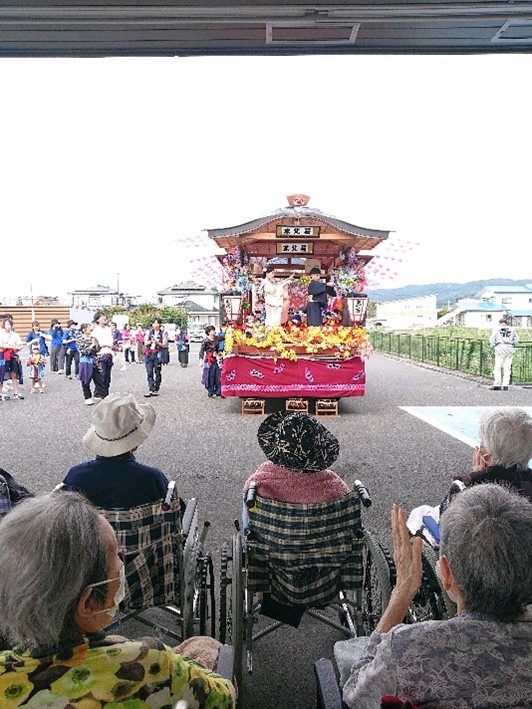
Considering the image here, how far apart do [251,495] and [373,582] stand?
62 centimetres

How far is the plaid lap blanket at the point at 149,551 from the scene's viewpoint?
79.1 inches

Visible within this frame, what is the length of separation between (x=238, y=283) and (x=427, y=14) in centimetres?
734

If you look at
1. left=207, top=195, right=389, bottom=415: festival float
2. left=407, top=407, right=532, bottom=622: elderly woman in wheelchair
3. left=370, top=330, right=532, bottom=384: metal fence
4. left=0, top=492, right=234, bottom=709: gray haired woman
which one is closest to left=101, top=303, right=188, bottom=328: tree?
left=370, top=330, right=532, bottom=384: metal fence

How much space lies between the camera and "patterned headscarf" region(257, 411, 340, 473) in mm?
2131

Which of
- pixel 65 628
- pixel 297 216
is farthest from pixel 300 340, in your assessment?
pixel 65 628

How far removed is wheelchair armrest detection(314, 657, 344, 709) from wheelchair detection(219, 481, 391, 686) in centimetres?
68

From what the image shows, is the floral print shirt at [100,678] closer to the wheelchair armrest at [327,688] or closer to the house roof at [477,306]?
the wheelchair armrest at [327,688]

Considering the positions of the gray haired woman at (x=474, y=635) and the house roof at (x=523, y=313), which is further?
the house roof at (x=523, y=313)

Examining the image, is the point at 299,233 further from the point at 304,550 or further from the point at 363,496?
the point at 304,550

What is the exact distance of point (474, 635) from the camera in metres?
1.12

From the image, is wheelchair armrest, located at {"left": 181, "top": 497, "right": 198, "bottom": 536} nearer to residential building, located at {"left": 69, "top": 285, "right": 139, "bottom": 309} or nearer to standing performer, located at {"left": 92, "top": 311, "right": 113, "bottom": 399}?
standing performer, located at {"left": 92, "top": 311, "right": 113, "bottom": 399}

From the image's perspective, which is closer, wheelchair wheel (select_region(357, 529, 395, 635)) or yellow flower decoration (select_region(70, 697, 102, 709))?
yellow flower decoration (select_region(70, 697, 102, 709))

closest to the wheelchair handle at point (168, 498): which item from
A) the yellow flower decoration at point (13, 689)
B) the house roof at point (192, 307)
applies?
the yellow flower decoration at point (13, 689)

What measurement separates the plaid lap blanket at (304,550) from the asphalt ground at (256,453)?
36cm
